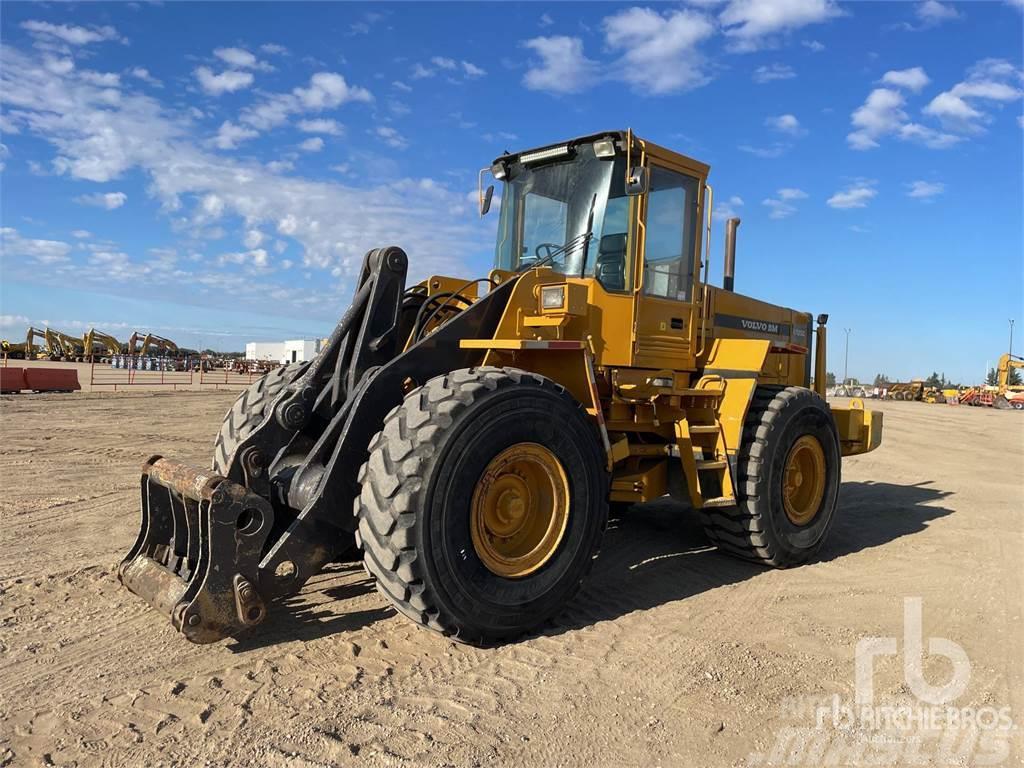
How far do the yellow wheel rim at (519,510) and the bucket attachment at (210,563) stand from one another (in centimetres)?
116

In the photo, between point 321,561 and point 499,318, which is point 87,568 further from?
point 499,318

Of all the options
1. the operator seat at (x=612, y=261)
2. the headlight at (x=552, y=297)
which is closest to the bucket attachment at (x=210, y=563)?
the headlight at (x=552, y=297)

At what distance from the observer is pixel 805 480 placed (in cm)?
679

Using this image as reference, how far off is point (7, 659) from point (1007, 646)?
5488 mm

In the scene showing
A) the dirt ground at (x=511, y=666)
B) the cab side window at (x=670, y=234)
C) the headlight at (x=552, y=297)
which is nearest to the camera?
the dirt ground at (x=511, y=666)

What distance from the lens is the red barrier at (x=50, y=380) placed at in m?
23.2

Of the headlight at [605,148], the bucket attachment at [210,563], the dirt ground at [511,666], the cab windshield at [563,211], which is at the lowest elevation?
the dirt ground at [511,666]

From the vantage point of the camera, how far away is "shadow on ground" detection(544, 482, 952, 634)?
5.03 meters

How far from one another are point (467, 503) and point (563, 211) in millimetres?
2843

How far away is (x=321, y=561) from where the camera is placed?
407cm

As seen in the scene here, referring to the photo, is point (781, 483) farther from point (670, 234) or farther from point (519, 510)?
point (519, 510)

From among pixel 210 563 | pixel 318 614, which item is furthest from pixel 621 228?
pixel 210 563

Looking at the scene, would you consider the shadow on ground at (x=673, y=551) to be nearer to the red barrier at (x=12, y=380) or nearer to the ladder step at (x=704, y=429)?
the ladder step at (x=704, y=429)

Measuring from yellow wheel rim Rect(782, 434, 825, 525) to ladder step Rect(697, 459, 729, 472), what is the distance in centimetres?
77
